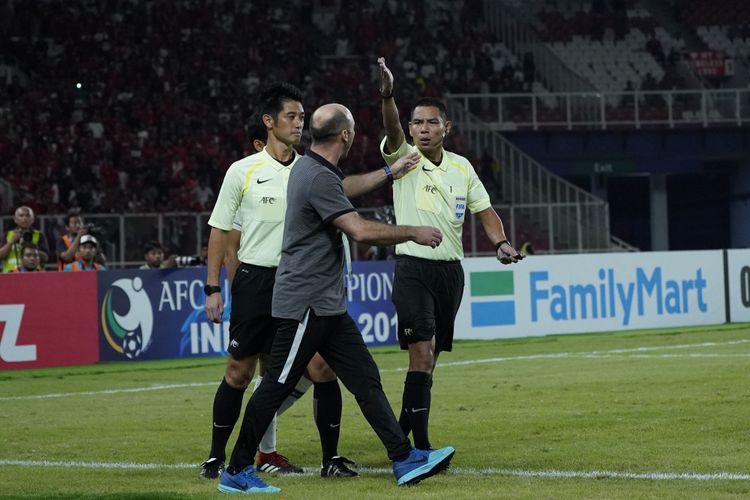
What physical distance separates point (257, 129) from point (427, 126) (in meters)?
1.16

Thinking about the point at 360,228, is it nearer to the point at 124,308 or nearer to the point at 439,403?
the point at 439,403

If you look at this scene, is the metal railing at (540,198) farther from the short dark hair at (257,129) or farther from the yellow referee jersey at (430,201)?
the short dark hair at (257,129)

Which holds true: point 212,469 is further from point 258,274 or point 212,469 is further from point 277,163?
point 277,163

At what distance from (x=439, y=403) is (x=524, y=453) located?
12.1ft

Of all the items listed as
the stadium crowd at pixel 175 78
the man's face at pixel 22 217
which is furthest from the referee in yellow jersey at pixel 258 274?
the stadium crowd at pixel 175 78

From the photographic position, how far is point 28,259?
19.4m

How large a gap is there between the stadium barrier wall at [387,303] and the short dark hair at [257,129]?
10185 millimetres

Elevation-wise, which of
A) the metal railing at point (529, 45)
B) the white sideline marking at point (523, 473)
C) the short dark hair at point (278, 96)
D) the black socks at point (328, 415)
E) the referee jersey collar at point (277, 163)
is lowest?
the white sideline marking at point (523, 473)

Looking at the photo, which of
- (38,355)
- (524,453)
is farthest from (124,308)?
(524,453)

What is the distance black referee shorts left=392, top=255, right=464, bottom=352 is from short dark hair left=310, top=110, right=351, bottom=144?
1550 millimetres

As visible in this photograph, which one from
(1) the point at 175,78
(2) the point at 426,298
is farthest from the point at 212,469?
(1) the point at 175,78

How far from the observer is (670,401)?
483 inches

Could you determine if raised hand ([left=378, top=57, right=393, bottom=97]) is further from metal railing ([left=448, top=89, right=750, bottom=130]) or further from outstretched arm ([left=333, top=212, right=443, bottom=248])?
metal railing ([left=448, top=89, right=750, bottom=130])

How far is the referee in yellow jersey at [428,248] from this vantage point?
30.5 ft
